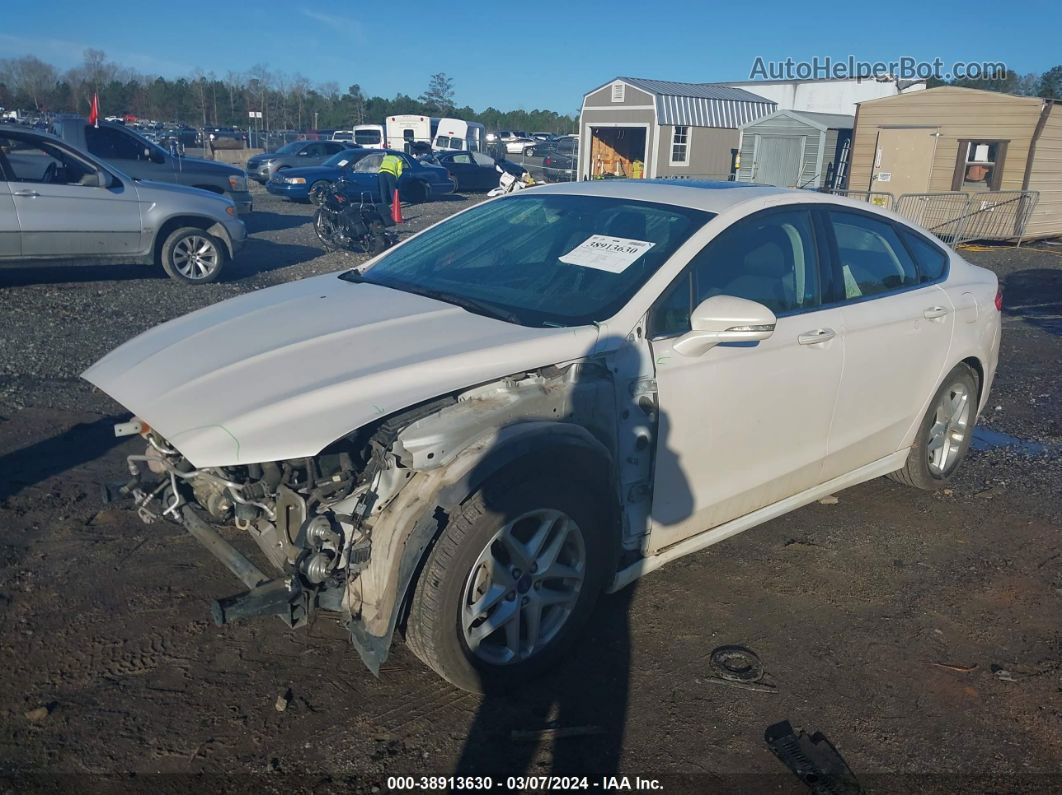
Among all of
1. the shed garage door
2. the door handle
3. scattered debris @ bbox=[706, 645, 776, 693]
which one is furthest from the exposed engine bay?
the shed garage door

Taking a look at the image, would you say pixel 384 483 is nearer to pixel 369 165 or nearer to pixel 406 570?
pixel 406 570

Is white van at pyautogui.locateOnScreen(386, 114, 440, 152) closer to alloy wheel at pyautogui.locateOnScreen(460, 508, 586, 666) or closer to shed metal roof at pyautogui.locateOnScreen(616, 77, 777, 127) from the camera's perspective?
shed metal roof at pyautogui.locateOnScreen(616, 77, 777, 127)

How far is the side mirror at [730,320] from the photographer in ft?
10.1

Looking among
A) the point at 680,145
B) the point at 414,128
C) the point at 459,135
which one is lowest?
the point at 680,145

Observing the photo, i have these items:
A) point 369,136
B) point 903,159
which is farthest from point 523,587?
point 369,136

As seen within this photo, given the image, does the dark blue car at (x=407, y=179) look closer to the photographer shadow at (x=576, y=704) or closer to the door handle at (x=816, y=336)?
the door handle at (x=816, y=336)

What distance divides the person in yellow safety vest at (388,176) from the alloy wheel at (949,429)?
17650 mm

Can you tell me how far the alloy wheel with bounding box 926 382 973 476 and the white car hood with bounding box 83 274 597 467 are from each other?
2.85 metres

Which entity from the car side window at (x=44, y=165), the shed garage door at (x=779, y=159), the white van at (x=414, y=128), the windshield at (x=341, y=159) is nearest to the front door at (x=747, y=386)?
the car side window at (x=44, y=165)

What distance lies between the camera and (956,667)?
329cm

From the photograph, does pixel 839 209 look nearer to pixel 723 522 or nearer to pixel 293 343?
pixel 723 522

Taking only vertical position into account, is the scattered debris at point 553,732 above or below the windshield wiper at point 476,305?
below

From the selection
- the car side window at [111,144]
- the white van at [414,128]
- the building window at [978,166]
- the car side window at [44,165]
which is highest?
the white van at [414,128]

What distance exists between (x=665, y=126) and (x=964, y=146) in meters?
14.2
